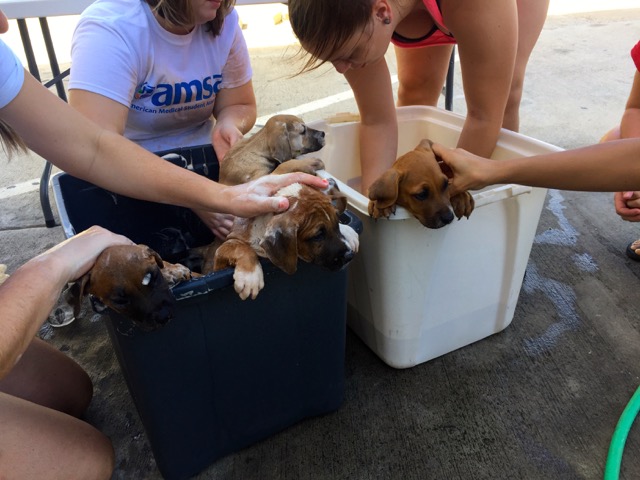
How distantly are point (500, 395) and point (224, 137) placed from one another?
143 centimetres

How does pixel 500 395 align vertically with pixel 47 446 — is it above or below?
below

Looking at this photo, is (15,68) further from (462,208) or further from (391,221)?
(462,208)

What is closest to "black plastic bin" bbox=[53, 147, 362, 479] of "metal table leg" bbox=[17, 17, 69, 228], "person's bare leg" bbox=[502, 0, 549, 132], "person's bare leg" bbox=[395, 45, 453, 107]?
"person's bare leg" bbox=[502, 0, 549, 132]

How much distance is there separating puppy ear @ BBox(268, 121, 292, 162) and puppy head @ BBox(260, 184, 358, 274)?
1.60 feet

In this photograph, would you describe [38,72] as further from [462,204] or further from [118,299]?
[462,204]

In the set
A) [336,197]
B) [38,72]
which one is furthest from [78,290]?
[38,72]

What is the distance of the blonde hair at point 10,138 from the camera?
1574mm

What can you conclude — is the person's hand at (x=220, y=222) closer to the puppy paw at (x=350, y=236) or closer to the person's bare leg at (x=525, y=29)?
the puppy paw at (x=350, y=236)

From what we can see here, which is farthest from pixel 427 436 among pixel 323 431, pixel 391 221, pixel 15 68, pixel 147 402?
pixel 15 68

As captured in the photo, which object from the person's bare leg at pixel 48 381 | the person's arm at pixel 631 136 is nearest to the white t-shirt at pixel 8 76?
the person's bare leg at pixel 48 381

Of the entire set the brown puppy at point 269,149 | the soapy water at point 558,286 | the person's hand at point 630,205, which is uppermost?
the brown puppy at point 269,149

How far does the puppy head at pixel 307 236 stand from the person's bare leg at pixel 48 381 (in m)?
0.98

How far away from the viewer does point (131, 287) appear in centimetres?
130

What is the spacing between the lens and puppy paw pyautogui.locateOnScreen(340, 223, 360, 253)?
1.50m
